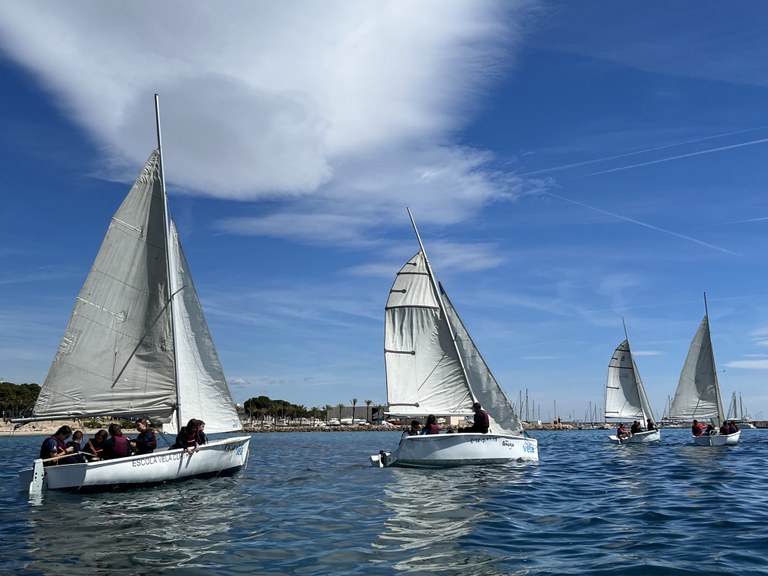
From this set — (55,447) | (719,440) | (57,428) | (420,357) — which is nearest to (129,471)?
(55,447)

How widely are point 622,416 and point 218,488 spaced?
5797cm

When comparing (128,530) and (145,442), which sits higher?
(145,442)

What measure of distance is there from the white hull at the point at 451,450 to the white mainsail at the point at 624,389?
1844 inches

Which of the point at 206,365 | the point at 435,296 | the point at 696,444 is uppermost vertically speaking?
the point at 435,296

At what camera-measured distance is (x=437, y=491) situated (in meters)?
20.5

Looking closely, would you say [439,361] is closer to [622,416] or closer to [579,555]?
[579,555]

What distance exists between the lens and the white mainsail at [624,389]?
7100 centimetres

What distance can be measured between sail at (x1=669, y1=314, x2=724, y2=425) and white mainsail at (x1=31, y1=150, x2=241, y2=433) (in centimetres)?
4957

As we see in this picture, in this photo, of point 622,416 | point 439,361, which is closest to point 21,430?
point 622,416

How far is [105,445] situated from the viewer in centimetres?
2269

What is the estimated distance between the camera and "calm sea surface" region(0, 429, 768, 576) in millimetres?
11344

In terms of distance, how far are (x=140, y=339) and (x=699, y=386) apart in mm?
53924

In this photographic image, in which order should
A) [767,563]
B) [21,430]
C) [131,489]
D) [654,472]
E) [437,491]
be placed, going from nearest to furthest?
[767,563] → [437,491] → [131,489] → [654,472] → [21,430]

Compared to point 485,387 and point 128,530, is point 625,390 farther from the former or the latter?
point 128,530
